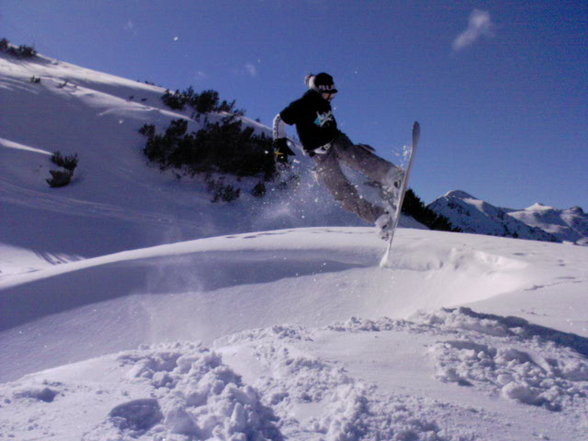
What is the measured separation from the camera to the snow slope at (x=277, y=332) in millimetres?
1298

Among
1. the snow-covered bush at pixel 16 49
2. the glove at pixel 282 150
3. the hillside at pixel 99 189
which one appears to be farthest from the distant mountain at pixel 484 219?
the snow-covered bush at pixel 16 49

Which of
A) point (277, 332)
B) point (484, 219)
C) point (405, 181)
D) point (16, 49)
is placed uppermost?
point (16, 49)

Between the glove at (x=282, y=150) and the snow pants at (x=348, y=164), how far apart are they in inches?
11.7

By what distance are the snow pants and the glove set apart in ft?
0.98

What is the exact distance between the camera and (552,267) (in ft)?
10.6

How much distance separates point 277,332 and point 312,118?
7.13ft

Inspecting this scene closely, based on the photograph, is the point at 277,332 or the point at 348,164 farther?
the point at 348,164

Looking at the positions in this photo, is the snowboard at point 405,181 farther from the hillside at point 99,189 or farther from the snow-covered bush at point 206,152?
the snow-covered bush at point 206,152

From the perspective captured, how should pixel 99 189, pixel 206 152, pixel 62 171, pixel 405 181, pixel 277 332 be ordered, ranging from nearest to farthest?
pixel 277 332 < pixel 405 181 < pixel 62 171 < pixel 99 189 < pixel 206 152

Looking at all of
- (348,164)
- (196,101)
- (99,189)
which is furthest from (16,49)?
(348,164)

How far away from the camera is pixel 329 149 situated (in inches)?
147

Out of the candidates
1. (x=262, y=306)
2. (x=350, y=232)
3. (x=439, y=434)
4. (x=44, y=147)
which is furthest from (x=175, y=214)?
(x=439, y=434)

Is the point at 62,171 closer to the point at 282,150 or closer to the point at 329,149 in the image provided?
the point at 282,150

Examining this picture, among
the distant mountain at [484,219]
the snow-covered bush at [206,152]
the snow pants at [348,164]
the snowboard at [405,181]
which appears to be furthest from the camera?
the distant mountain at [484,219]
